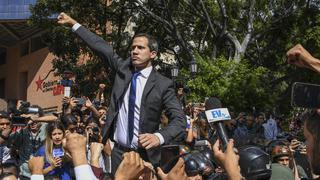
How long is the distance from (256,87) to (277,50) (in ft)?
19.1

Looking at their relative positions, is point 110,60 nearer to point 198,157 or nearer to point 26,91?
point 198,157

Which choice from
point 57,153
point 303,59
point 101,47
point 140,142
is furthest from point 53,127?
point 303,59

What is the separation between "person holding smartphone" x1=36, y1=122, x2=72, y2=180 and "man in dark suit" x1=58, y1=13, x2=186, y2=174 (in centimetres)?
186

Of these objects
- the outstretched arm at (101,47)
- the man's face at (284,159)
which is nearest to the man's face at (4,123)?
the outstretched arm at (101,47)

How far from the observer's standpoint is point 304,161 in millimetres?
7180

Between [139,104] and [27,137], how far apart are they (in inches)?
188

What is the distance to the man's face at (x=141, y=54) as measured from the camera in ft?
15.5

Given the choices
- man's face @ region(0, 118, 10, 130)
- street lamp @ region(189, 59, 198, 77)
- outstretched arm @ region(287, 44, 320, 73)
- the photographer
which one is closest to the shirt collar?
outstretched arm @ region(287, 44, 320, 73)

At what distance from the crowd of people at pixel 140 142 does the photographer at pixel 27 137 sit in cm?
2

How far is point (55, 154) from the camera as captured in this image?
7.10 m

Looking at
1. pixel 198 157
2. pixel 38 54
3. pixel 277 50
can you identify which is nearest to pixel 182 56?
pixel 277 50

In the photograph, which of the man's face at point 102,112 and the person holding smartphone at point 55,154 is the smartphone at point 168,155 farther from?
the man's face at point 102,112

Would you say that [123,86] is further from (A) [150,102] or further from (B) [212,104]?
(B) [212,104]

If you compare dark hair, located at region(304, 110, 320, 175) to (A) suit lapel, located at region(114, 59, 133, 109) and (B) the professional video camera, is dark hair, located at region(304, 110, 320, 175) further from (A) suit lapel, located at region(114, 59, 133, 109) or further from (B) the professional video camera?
(A) suit lapel, located at region(114, 59, 133, 109)
